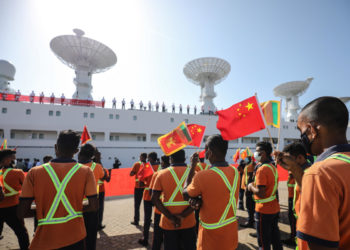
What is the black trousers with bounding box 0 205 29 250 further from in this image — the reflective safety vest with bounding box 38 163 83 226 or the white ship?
the white ship

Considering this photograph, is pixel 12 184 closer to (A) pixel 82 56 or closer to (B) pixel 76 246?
(B) pixel 76 246

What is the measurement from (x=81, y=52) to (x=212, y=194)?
98.3ft

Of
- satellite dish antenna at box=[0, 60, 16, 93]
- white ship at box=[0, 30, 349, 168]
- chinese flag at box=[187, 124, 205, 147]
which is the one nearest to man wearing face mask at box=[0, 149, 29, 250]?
chinese flag at box=[187, 124, 205, 147]

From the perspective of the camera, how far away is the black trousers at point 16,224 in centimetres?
334

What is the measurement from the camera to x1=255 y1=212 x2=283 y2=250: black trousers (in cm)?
295

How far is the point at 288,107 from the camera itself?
4366 centimetres

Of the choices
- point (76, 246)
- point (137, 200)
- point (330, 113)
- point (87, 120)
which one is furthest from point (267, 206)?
point (87, 120)

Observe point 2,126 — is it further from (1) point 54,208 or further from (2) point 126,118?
(1) point 54,208

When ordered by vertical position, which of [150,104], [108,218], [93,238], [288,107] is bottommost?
[108,218]

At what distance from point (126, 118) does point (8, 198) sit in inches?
807

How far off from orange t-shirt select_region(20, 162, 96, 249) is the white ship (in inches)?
615

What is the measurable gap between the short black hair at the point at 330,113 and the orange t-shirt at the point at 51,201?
240 centimetres

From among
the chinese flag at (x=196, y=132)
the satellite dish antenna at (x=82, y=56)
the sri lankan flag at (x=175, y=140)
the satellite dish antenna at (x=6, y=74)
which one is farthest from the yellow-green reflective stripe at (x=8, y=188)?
the satellite dish antenna at (x=6, y=74)

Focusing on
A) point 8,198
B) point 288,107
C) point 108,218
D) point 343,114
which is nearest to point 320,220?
point 343,114
